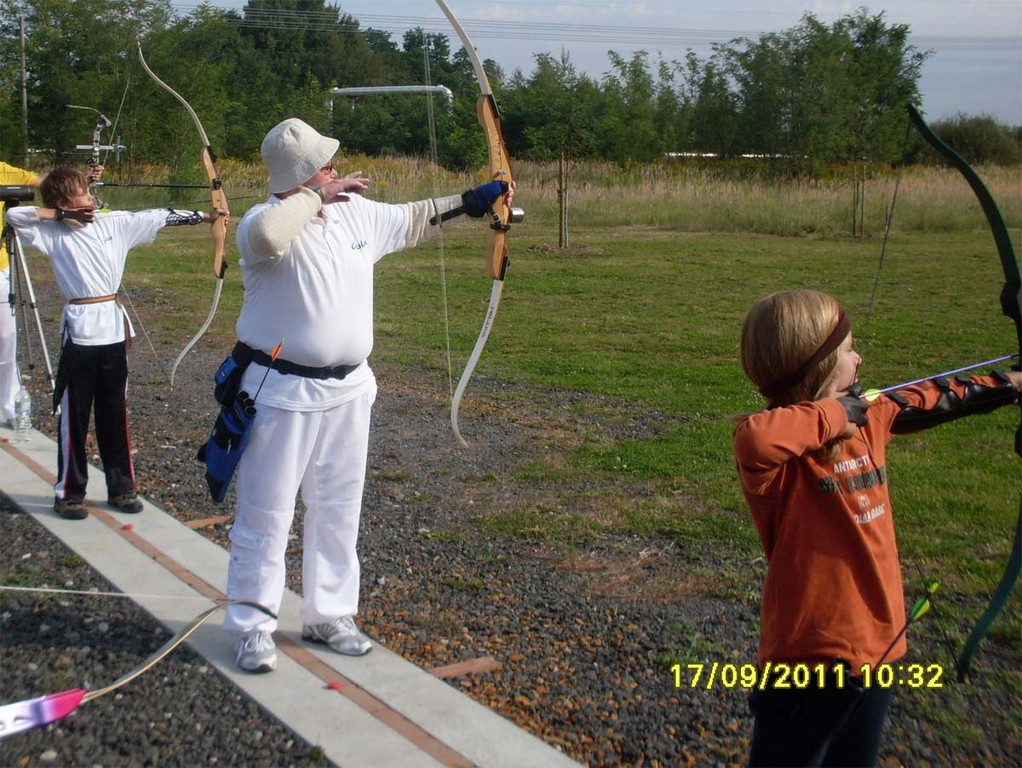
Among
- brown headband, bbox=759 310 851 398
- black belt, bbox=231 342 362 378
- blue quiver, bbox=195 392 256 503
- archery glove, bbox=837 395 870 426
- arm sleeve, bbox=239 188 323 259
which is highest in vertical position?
arm sleeve, bbox=239 188 323 259

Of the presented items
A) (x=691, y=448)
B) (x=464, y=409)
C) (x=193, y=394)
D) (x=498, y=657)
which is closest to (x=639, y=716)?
(x=498, y=657)

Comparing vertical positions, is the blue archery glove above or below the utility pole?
below

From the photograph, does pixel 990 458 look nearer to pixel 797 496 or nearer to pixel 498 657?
pixel 498 657

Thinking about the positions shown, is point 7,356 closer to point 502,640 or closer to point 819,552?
point 502,640

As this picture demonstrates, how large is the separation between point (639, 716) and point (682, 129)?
30082 mm

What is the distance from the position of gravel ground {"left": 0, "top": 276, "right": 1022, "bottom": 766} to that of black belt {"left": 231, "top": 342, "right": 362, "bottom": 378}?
40.4 inches

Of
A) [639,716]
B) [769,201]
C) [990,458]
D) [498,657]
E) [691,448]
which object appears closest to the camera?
[639,716]

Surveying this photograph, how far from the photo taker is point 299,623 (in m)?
4.16

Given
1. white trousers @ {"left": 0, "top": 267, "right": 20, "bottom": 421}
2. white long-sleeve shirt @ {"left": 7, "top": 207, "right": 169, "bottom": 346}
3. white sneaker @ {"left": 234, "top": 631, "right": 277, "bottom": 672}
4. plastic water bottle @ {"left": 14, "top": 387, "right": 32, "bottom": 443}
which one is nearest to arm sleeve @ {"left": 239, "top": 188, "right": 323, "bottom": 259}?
white sneaker @ {"left": 234, "top": 631, "right": 277, "bottom": 672}

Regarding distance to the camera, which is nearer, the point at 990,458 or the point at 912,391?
the point at 912,391

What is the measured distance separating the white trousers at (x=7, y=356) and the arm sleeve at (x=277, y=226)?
14.2ft

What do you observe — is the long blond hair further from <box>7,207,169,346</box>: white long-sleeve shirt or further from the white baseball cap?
<box>7,207,169,346</box>: white long-sleeve shirt

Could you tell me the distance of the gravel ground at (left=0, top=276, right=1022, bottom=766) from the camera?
10.6 feet

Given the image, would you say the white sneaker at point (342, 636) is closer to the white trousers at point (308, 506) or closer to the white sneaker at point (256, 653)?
the white trousers at point (308, 506)
